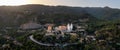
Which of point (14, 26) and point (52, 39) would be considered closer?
point (52, 39)

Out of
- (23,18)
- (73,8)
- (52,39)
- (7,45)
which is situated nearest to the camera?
(7,45)

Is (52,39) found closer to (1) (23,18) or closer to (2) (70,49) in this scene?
(2) (70,49)

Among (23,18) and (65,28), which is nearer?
(65,28)

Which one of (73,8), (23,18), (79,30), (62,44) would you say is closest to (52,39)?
(62,44)

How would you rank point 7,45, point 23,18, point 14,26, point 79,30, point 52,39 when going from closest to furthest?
point 7,45 → point 52,39 → point 79,30 → point 14,26 → point 23,18

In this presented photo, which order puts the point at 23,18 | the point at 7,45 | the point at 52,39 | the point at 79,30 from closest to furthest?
1. the point at 7,45
2. the point at 52,39
3. the point at 79,30
4. the point at 23,18

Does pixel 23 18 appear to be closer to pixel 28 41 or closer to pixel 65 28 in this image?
pixel 65 28

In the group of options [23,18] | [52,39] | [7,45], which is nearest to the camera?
[7,45]

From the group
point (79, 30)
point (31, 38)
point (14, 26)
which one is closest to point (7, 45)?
point (31, 38)
